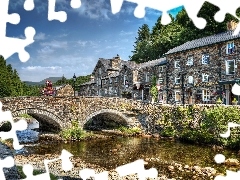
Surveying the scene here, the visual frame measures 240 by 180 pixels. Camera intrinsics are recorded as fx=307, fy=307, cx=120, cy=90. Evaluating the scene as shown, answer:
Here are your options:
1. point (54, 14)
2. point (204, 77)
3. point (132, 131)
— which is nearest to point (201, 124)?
point (132, 131)

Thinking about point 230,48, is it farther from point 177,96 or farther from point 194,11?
point 194,11

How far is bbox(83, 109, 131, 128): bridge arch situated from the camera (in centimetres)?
3659

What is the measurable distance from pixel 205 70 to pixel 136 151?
61.9ft

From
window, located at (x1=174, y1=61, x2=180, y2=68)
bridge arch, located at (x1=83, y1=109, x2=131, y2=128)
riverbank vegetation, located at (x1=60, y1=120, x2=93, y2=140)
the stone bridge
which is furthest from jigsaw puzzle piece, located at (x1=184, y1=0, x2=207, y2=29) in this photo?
window, located at (x1=174, y1=61, x2=180, y2=68)

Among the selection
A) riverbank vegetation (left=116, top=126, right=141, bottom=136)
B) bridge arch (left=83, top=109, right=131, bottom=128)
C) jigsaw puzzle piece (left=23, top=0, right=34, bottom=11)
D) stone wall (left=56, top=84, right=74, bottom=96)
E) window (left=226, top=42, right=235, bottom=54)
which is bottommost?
riverbank vegetation (left=116, top=126, right=141, bottom=136)

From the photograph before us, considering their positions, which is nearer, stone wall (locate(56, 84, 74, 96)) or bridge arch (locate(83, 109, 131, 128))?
bridge arch (locate(83, 109, 131, 128))

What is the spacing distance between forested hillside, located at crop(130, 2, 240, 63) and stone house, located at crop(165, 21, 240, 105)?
10295mm

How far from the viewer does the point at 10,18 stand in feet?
13.0

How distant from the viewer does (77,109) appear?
35.2m

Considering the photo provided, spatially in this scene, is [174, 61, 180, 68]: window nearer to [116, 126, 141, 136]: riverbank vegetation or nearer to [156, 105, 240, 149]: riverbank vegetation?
[156, 105, 240, 149]: riverbank vegetation

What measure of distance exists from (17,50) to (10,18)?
16.4 inches

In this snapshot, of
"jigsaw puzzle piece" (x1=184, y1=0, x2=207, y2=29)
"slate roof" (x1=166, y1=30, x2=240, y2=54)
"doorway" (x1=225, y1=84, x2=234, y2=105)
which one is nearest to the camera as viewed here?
"jigsaw puzzle piece" (x1=184, y1=0, x2=207, y2=29)

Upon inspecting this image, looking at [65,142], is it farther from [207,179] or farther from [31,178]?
[31,178]

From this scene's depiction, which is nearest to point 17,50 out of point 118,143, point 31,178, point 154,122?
point 31,178
